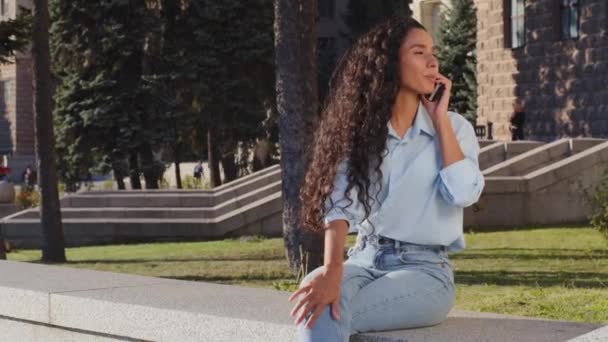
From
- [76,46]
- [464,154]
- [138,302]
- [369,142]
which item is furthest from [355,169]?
[76,46]

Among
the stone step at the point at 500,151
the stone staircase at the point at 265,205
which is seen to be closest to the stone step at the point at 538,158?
the stone staircase at the point at 265,205

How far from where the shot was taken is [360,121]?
5043 millimetres

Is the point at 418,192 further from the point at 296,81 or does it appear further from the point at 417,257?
the point at 296,81

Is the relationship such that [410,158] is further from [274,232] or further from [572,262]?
[274,232]

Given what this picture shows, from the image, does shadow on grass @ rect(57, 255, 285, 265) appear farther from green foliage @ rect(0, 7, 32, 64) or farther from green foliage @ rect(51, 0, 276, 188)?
green foliage @ rect(51, 0, 276, 188)

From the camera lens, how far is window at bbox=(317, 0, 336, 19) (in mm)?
65125

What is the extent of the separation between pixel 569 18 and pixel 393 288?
21.9 m

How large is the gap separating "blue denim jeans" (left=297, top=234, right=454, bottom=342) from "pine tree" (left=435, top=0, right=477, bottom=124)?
4061 centimetres

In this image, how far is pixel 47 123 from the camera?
59.6 feet

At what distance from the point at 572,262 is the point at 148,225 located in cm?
1007

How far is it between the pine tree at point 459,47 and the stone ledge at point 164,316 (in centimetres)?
3906

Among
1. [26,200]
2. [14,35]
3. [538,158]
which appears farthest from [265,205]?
[26,200]

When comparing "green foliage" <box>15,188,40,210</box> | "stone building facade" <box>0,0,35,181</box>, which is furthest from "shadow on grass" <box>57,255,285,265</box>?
"stone building facade" <box>0,0,35,181</box>

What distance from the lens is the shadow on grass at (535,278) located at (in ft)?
37.7
